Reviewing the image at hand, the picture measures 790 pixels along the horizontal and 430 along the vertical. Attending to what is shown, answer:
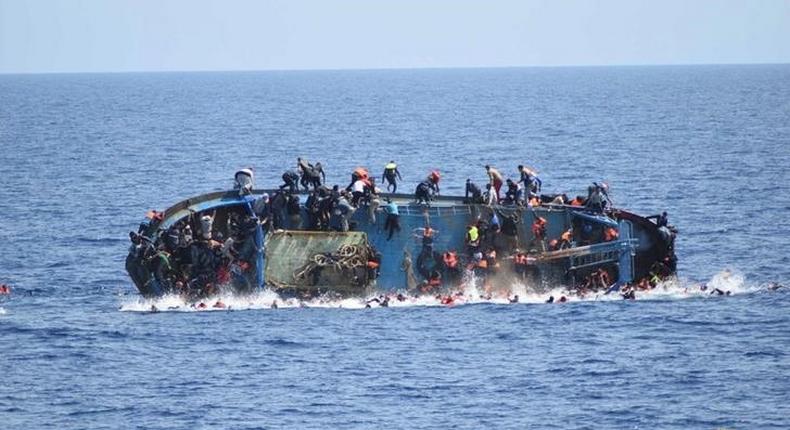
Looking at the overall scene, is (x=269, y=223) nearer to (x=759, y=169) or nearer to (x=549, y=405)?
(x=549, y=405)

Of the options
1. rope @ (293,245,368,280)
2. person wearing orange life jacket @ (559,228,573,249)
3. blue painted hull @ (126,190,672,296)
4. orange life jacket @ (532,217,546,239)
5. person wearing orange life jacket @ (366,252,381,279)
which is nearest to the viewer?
rope @ (293,245,368,280)

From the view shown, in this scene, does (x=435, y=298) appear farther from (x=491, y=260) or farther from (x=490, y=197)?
(x=490, y=197)

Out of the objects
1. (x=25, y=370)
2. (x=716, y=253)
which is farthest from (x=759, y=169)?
(x=25, y=370)

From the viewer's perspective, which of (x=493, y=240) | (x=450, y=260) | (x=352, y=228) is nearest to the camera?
(x=450, y=260)

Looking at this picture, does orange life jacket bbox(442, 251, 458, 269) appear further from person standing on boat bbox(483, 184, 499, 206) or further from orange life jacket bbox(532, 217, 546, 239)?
orange life jacket bbox(532, 217, 546, 239)

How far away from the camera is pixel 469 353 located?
78.2 m

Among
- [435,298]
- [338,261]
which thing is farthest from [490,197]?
[338,261]

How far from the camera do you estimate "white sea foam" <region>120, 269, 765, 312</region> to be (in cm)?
8844

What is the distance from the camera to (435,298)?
296 ft

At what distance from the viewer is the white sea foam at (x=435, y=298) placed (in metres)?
88.4

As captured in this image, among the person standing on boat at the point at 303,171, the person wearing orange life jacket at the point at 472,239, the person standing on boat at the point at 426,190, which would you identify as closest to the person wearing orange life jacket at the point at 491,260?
the person wearing orange life jacket at the point at 472,239

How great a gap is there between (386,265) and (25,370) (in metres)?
22.9

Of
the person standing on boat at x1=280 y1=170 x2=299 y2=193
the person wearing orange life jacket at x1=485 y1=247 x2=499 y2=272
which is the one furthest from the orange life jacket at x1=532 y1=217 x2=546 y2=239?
the person standing on boat at x1=280 y1=170 x2=299 y2=193

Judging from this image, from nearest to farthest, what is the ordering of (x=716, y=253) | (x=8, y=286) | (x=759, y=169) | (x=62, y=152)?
1. (x=8, y=286)
2. (x=716, y=253)
3. (x=759, y=169)
4. (x=62, y=152)
